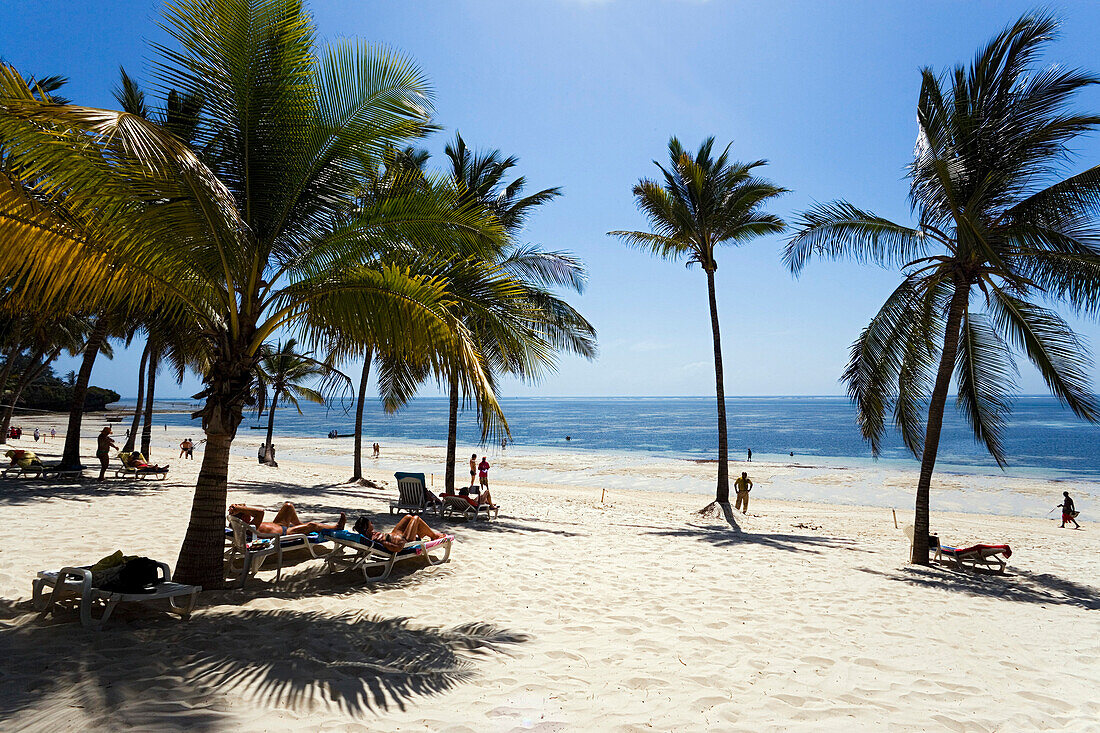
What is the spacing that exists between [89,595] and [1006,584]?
10300mm

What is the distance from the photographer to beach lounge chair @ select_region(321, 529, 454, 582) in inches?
253

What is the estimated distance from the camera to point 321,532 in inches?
264

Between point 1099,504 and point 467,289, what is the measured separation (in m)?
30.3

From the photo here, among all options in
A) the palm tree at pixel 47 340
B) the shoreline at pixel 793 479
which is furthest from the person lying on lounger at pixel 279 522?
the palm tree at pixel 47 340

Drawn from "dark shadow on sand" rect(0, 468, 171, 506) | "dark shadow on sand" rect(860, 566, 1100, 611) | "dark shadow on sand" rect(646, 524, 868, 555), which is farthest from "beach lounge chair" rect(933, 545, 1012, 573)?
"dark shadow on sand" rect(0, 468, 171, 506)

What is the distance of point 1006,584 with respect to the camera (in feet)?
26.4

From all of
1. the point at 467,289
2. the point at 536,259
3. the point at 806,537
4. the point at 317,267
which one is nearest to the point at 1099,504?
the point at 806,537

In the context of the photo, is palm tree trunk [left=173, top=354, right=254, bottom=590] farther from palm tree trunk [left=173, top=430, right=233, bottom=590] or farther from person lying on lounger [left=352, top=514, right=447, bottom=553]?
person lying on lounger [left=352, top=514, right=447, bottom=553]

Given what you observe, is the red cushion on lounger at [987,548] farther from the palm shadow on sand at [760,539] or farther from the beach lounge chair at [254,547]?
the beach lounge chair at [254,547]

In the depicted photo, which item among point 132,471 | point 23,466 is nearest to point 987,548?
point 132,471

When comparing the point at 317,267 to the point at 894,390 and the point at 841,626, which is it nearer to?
the point at 841,626

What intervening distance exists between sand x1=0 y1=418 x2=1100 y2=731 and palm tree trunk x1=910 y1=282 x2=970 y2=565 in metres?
0.48

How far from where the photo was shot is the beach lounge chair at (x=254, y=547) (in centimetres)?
607

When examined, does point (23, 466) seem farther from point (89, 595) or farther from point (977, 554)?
point (977, 554)
